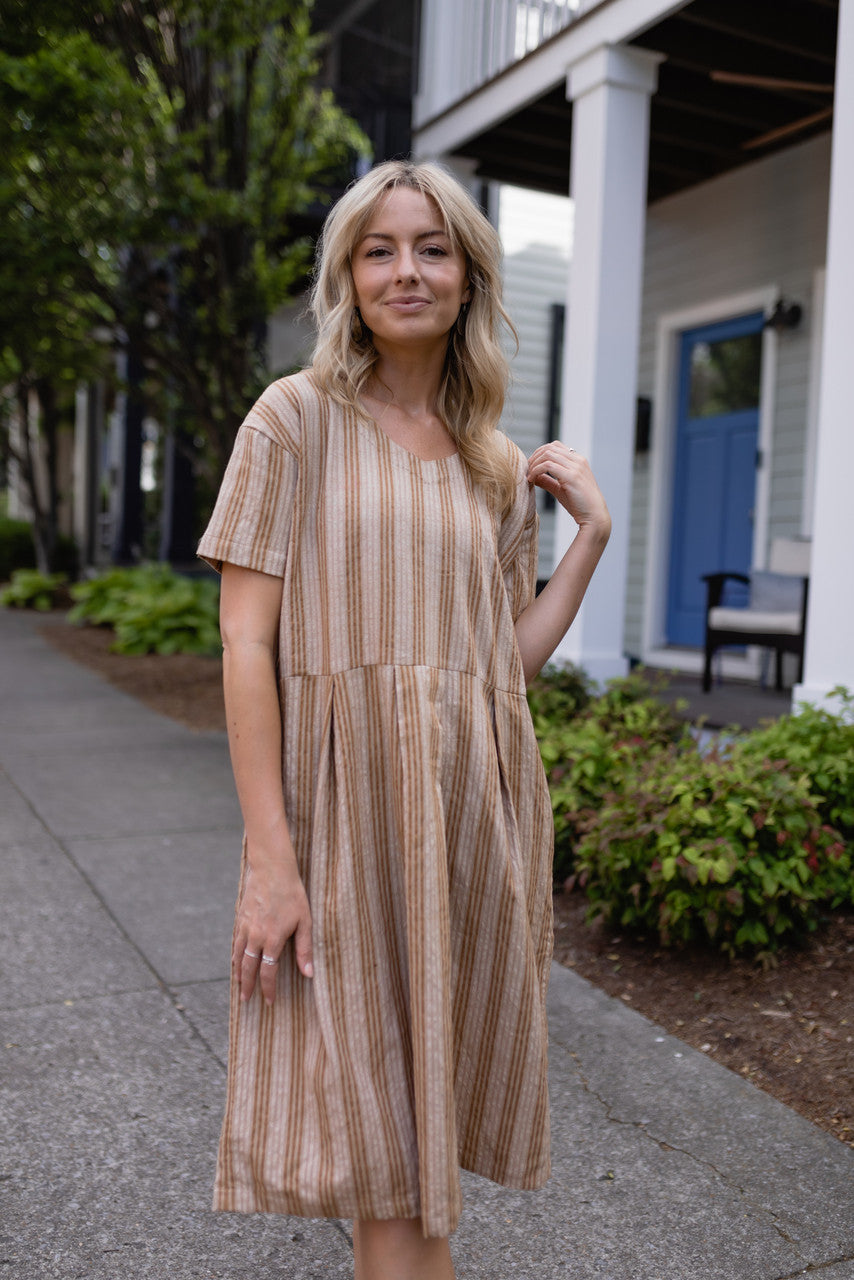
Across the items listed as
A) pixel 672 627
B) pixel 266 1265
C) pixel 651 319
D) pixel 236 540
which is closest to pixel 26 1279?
pixel 266 1265

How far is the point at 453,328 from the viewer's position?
5.41 ft

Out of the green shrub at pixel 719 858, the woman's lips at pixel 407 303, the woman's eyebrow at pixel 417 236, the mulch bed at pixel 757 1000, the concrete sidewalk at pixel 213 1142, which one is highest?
the woman's eyebrow at pixel 417 236

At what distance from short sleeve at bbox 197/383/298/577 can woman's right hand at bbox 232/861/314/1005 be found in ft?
1.28

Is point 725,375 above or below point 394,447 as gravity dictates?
above

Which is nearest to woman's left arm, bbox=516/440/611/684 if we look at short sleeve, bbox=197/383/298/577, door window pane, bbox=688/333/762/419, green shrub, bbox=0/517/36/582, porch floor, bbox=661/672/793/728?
short sleeve, bbox=197/383/298/577

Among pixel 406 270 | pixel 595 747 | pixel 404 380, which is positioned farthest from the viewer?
pixel 595 747

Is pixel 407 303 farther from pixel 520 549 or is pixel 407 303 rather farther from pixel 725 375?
pixel 725 375

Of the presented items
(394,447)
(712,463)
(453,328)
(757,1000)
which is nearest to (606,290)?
(712,463)

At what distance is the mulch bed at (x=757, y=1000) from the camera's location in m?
2.55

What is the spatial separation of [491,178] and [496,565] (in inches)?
275

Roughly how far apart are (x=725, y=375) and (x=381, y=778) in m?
7.56

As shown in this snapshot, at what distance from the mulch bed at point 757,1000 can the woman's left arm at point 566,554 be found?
143 cm

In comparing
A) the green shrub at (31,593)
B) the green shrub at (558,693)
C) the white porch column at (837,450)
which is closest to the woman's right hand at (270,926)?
the green shrub at (558,693)

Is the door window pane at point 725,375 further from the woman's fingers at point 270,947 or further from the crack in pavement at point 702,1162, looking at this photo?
the woman's fingers at point 270,947
